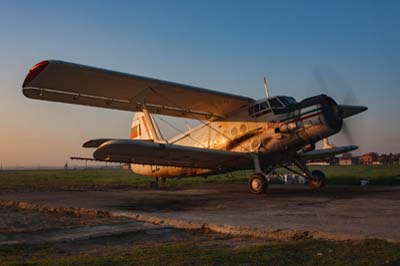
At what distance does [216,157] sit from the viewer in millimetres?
15086

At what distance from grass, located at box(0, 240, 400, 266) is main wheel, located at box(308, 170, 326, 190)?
11.7m

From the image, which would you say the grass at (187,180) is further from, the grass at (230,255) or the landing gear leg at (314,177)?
the grass at (230,255)

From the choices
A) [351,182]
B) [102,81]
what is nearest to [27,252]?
[102,81]

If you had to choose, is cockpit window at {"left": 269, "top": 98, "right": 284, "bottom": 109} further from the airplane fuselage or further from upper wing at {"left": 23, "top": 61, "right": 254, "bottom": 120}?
upper wing at {"left": 23, "top": 61, "right": 254, "bottom": 120}

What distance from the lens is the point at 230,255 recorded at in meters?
4.58

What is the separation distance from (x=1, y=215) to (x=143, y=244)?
227 inches

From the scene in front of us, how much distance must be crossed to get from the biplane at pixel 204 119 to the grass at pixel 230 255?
738 cm

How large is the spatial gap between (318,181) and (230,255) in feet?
42.6

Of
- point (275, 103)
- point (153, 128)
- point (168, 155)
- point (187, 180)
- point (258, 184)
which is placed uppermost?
point (275, 103)

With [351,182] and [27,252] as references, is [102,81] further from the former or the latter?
[351,182]

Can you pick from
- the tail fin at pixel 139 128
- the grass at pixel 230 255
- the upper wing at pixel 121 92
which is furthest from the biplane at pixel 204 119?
the grass at pixel 230 255

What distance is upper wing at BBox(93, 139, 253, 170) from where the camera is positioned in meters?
12.8

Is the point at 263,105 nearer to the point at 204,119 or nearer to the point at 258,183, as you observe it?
the point at 258,183

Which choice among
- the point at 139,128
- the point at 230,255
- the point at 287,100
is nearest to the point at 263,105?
the point at 287,100
